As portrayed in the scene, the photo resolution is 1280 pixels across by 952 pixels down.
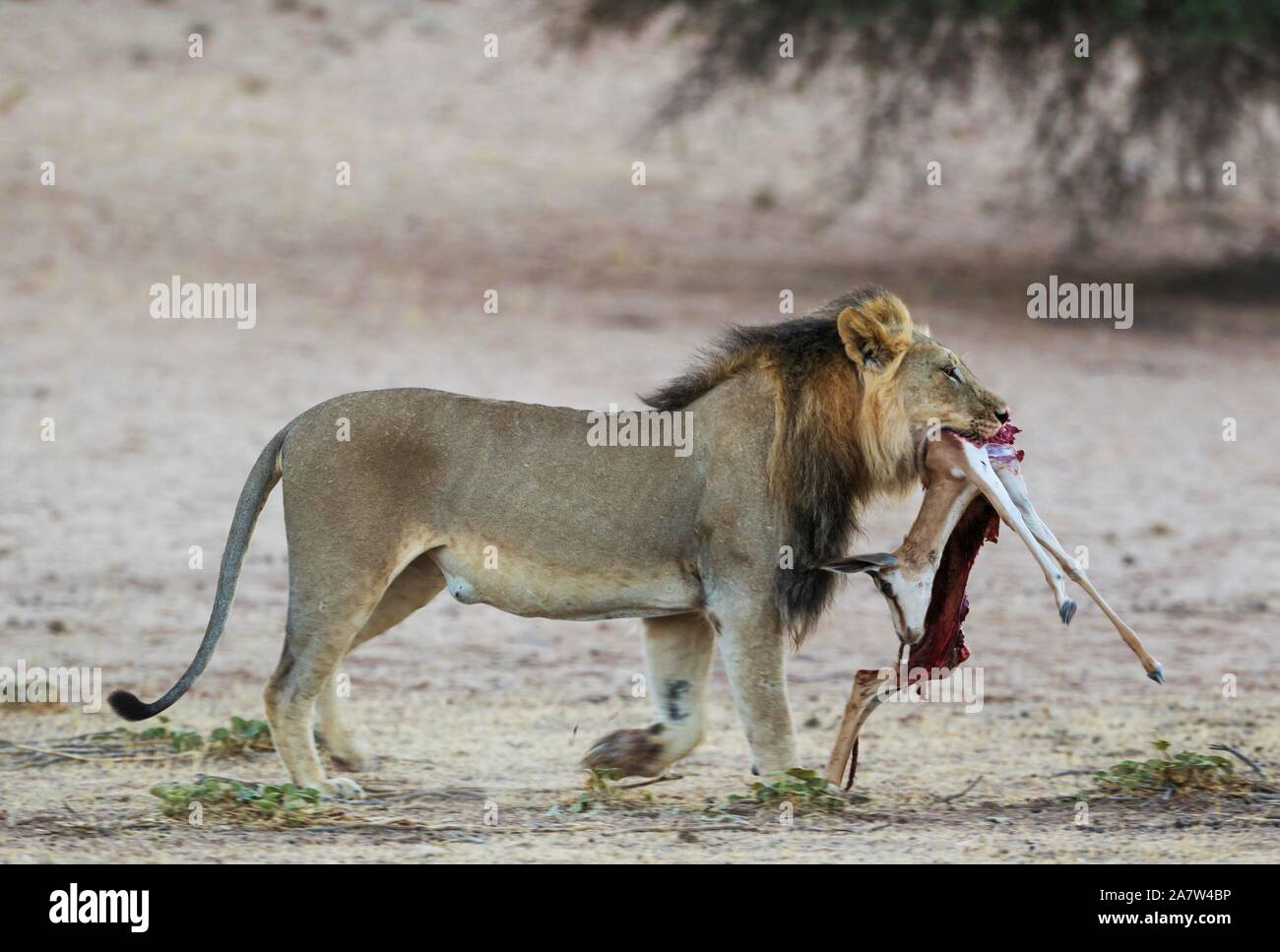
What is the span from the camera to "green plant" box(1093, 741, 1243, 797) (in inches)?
250

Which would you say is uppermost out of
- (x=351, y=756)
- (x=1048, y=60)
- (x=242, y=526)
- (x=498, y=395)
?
(x=1048, y=60)

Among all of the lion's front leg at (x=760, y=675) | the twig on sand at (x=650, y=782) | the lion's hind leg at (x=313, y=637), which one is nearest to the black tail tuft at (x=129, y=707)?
the lion's hind leg at (x=313, y=637)

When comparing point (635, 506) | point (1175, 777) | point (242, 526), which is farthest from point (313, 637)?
point (1175, 777)

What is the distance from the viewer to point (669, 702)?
641 cm

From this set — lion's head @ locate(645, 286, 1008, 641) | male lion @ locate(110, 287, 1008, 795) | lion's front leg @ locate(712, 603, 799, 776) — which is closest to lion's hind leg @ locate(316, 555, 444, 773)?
male lion @ locate(110, 287, 1008, 795)

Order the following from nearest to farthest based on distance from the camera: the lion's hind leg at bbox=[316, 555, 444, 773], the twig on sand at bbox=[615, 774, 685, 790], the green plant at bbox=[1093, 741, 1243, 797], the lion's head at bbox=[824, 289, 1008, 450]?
the lion's head at bbox=[824, 289, 1008, 450]
the green plant at bbox=[1093, 741, 1243, 797]
the twig on sand at bbox=[615, 774, 685, 790]
the lion's hind leg at bbox=[316, 555, 444, 773]

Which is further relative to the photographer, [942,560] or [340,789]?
[942,560]

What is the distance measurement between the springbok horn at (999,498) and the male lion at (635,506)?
0.10 metres

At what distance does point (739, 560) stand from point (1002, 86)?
42.7 ft

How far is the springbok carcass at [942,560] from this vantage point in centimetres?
609

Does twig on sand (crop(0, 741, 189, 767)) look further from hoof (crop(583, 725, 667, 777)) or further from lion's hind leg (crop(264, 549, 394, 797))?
hoof (crop(583, 725, 667, 777))

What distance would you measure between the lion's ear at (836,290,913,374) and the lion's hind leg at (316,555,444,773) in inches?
64.8

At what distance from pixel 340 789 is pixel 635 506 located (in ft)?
4.37

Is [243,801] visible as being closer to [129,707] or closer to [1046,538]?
[129,707]
